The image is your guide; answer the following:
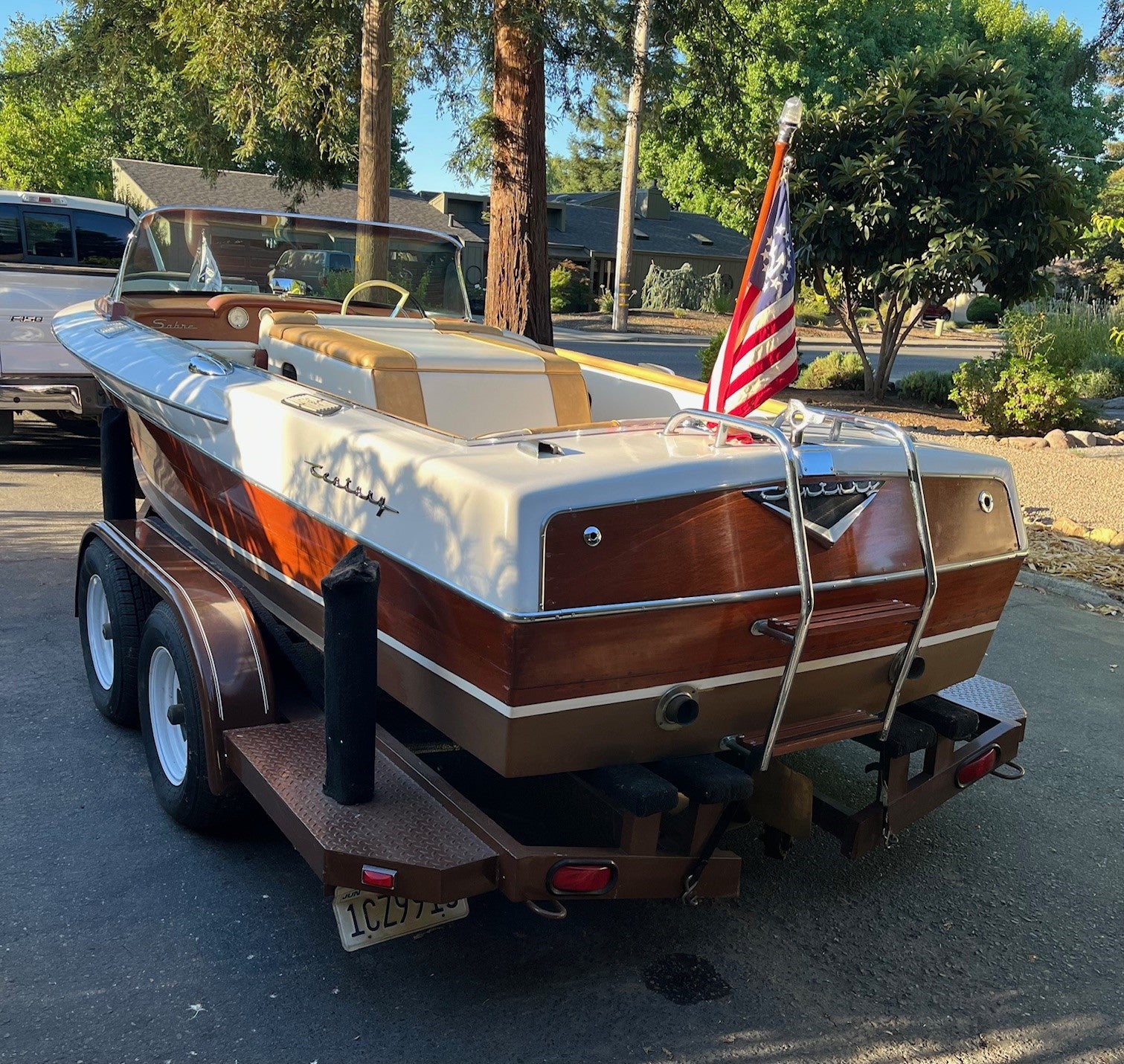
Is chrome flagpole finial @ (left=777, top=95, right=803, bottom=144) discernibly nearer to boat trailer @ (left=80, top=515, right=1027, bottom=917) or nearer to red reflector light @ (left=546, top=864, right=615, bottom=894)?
boat trailer @ (left=80, top=515, right=1027, bottom=917)

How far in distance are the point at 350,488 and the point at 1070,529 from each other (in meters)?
6.45

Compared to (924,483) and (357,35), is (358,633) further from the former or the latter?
(357,35)

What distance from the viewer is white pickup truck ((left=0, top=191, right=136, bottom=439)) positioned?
25.1 feet

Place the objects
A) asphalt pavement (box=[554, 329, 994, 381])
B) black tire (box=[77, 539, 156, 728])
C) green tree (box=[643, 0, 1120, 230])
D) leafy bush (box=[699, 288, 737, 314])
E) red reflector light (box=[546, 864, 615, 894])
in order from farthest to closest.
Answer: leafy bush (box=[699, 288, 737, 314]) → green tree (box=[643, 0, 1120, 230]) → asphalt pavement (box=[554, 329, 994, 381]) → black tire (box=[77, 539, 156, 728]) → red reflector light (box=[546, 864, 615, 894])

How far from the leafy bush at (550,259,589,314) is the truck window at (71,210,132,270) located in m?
26.4

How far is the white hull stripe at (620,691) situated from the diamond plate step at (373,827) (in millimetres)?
330

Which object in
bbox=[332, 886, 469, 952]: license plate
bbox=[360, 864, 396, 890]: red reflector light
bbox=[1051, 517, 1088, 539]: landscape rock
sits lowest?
bbox=[1051, 517, 1088, 539]: landscape rock

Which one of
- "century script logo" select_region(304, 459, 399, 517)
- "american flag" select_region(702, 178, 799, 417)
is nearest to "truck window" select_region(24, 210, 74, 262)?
"century script logo" select_region(304, 459, 399, 517)

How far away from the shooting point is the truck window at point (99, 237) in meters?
9.02

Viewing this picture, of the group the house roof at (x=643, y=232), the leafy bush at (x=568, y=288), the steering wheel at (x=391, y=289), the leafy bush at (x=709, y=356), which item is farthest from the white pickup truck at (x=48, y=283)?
the house roof at (x=643, y=232)

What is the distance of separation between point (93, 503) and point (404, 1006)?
18.6 feet

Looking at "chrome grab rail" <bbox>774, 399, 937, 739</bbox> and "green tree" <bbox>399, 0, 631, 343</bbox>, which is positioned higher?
"green tree" <bbox>399, 0, 631, 343</bbox>

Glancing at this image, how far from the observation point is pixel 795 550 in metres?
2.69

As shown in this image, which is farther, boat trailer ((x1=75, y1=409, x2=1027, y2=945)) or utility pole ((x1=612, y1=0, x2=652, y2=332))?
utility pole ((x1=612, y1=0, x2=652, y2=332))
